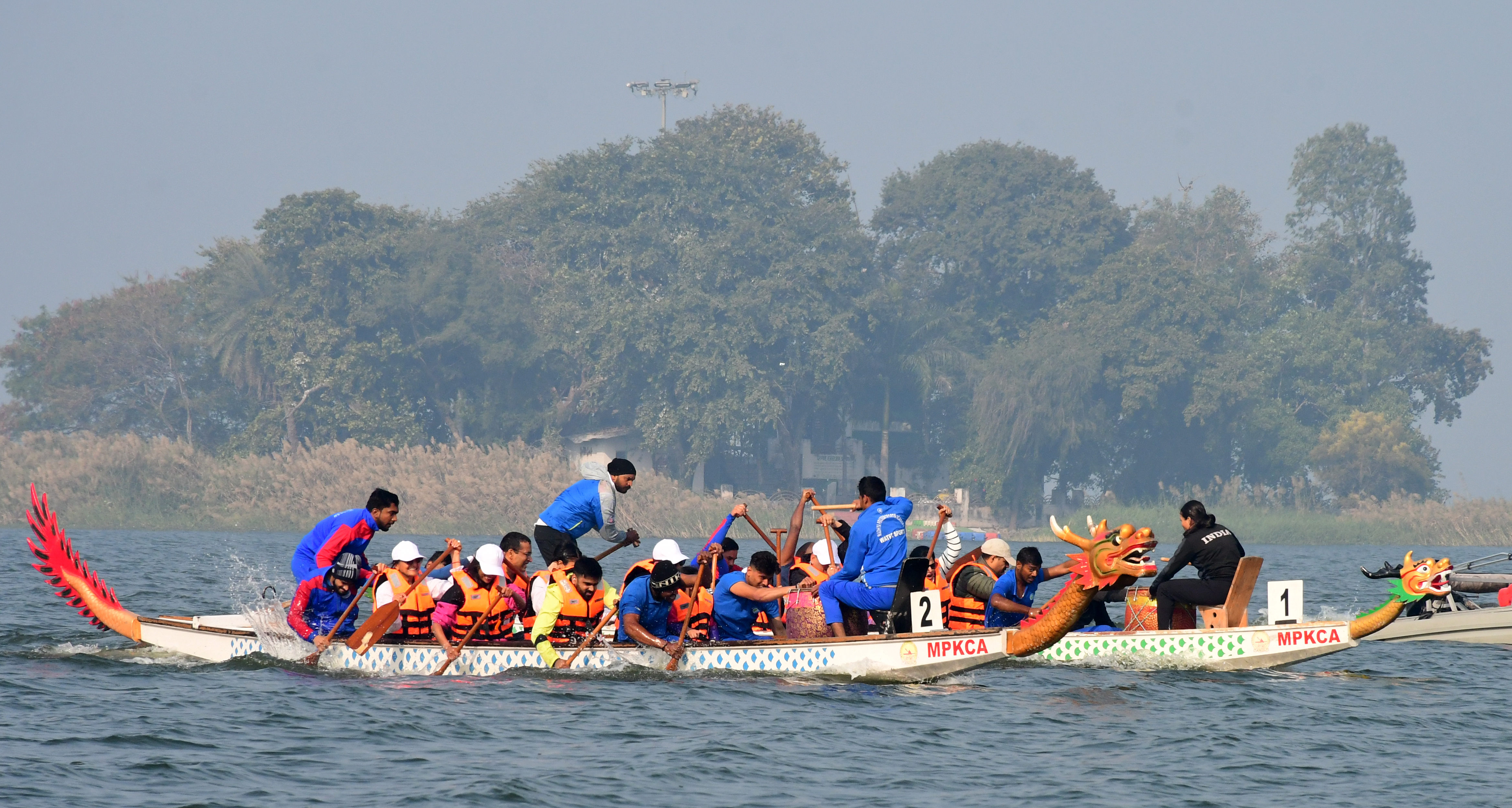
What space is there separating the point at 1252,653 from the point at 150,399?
70253 millimetres

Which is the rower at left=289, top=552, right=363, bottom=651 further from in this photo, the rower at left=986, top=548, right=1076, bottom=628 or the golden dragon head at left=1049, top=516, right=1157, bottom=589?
the golden dragon head at left=1049, top=516, right=1157, bottom=589

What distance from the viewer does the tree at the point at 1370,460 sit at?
246ft

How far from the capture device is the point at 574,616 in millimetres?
16141

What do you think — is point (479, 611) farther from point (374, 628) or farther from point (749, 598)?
point (749, 598)

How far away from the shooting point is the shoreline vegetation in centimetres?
5750

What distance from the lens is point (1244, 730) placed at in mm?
14852

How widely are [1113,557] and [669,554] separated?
14.2ft

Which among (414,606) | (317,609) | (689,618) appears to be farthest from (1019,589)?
(317,609)

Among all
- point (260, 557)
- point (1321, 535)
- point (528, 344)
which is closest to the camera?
point (260, 557)

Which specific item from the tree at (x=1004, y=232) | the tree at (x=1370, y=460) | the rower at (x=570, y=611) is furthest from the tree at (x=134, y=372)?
the rower at (x=570, y=611)

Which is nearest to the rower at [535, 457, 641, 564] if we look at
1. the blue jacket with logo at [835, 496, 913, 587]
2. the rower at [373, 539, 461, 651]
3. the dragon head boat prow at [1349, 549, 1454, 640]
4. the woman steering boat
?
the rower at [373, 539, 461, 651]

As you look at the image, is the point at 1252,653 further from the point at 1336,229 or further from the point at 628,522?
the point at 1336,229

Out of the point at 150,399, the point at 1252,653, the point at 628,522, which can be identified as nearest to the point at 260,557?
the point at 628,522

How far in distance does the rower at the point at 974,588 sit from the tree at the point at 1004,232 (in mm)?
63088
